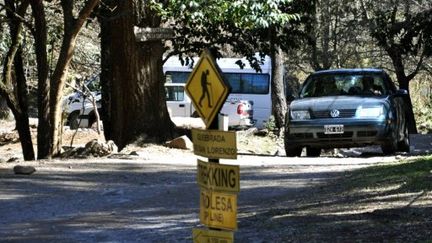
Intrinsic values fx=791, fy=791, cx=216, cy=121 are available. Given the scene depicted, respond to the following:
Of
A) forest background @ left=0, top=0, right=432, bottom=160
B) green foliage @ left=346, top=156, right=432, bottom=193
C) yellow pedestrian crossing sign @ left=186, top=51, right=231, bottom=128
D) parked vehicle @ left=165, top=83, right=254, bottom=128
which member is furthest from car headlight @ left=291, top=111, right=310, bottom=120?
parked vehicle @ left=165, top=83, right=254, bottom=128

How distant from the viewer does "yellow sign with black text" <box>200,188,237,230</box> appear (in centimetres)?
466

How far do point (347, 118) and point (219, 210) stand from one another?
9.64 meters

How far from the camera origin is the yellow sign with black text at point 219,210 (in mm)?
4664

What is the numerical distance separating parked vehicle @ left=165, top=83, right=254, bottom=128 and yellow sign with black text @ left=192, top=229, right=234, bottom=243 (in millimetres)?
23946

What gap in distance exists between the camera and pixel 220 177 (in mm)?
4719

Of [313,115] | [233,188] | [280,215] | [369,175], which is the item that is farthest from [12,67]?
[233,188]

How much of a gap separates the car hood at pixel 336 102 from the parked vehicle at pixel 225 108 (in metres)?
14.4

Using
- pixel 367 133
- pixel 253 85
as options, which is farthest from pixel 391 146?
pixel 253 85

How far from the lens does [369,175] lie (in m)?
10.7

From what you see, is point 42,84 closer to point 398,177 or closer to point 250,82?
point 398,177

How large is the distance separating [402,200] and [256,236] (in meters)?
1.85

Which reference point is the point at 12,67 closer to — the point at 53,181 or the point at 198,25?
the point at 198,25

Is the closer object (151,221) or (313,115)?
(151,221)

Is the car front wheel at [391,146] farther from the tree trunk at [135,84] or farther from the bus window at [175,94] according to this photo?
the bus window at [175,94]
